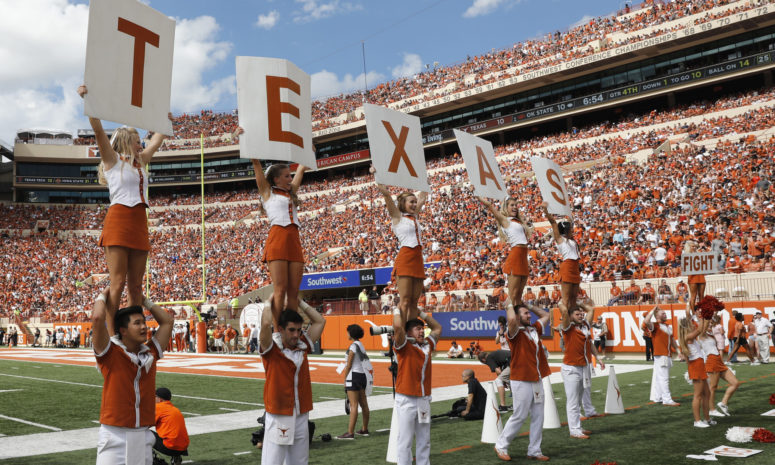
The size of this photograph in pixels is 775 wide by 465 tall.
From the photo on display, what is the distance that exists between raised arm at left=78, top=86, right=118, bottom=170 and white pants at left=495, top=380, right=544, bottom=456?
16.0ft

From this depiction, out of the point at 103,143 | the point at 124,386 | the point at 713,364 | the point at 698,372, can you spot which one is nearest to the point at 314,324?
the point at 124,386

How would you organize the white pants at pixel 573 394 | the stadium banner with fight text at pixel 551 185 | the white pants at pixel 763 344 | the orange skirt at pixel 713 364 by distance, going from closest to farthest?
the white pants at pixel 573 394, the orange skirt at pixel 713 364, the stadium banner with fight text at pixel 551 185, the white pants at pixel 763 344

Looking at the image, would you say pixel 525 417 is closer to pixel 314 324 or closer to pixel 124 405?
pixel 314 324

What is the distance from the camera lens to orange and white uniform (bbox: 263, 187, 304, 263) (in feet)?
18.6

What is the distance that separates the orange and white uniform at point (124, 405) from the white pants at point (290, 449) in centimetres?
79

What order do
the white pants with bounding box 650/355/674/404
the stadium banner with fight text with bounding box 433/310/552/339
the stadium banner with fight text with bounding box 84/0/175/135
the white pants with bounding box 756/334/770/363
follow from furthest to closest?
the stadium banner with fight text with bounding box 433/310/552/339 → the white pants with bounding box 756/334/770/363 → the white pants with bounding box 650/355/674/404 → the stadium banner with fight text with bounding box 84/0/175/135

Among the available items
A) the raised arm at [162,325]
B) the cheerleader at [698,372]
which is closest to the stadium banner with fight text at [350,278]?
the cheerleader at [698,372]

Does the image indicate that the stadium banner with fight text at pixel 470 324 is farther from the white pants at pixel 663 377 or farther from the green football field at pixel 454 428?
the white pants at pixel 663 377

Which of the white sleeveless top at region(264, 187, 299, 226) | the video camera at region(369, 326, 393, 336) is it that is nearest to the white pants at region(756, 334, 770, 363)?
the video camera at region(369, 326, 393, 336)

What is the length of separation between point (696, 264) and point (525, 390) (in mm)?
4112

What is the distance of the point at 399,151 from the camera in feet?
24.4

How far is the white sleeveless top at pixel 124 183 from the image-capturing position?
16.6 ft

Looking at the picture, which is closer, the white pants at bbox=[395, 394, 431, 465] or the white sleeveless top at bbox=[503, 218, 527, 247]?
the white pants at bbox=[395, 394, 431, 465]

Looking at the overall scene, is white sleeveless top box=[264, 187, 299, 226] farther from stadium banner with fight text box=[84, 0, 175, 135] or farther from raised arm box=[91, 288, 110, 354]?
raised arm box=[91, 288, 110, 354]
